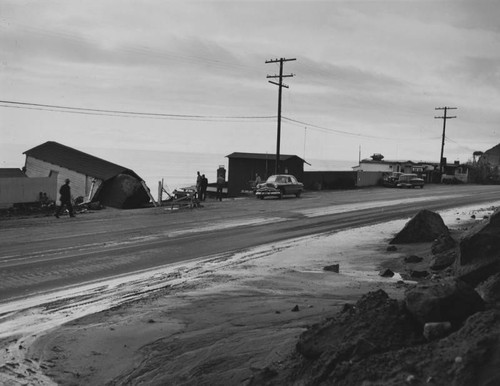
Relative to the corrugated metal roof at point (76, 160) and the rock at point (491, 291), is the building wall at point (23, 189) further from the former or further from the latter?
the rock at point (491, 291)

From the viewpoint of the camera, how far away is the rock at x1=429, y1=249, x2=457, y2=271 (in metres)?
10.2

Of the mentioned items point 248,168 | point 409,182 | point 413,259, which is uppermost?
point 248,168

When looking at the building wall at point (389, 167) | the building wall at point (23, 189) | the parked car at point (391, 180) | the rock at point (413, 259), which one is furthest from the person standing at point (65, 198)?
the building wall at point (389, 167)

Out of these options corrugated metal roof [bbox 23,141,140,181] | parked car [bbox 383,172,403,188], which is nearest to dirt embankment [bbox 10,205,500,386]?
corrugated metal roof [bbox 23,141,140,181]

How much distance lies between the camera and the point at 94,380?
5.38 meters

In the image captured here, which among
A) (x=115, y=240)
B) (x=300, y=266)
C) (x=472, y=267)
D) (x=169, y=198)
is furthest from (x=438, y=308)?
(x=169, y=198)

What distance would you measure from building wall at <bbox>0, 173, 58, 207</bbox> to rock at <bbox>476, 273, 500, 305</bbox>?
21210 mm

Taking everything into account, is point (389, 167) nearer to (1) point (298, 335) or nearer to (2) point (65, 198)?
(2) point (65, 198)

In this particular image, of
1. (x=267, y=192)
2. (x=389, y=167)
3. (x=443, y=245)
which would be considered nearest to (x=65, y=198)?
(x=443, y=245)

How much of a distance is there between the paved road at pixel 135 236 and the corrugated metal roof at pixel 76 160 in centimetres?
533

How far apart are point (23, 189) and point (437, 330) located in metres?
22.3

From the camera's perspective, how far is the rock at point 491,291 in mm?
5371

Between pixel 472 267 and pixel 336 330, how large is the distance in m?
3.37

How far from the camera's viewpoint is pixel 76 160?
31.8m
